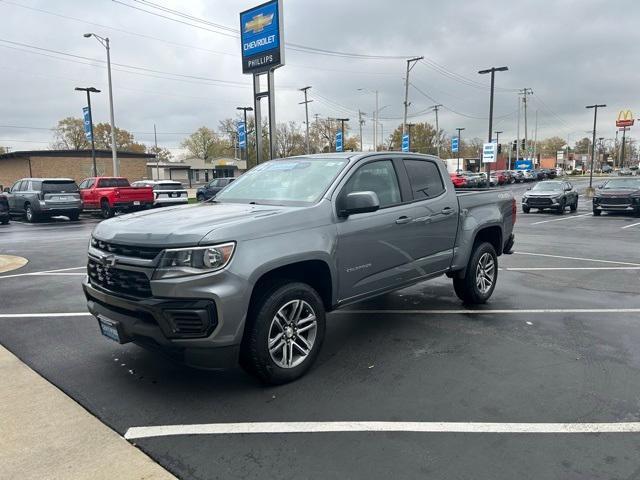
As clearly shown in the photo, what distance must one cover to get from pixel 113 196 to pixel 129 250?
20.4 metres

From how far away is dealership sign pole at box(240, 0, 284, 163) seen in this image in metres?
18.7

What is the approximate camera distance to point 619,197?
22031mm

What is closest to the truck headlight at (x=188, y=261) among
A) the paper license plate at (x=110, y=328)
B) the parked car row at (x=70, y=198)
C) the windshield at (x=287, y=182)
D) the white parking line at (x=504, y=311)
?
the paper license plate at (x=110, y=328)

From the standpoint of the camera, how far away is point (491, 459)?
10.1 feet

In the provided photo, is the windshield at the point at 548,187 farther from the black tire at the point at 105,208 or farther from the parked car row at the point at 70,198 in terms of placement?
the black tire at the point at 105,208

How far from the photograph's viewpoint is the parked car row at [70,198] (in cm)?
2128

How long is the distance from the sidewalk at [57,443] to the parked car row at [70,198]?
63.3ft

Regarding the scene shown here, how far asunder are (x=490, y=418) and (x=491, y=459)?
53 cm

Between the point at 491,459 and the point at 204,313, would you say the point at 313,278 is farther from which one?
the point at 491,459

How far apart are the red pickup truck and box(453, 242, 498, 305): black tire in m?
19.3

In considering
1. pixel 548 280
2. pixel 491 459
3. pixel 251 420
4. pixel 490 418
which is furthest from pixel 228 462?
pixel 548 280

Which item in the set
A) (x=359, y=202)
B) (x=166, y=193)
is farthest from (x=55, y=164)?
(x=359, y=202)

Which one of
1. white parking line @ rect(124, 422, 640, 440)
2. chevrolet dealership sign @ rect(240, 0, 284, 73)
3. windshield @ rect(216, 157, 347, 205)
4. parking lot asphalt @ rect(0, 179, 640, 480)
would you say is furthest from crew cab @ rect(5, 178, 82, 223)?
white parking line @ rect(124, 422, 640, 440)

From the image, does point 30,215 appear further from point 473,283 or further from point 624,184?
point 624,184
